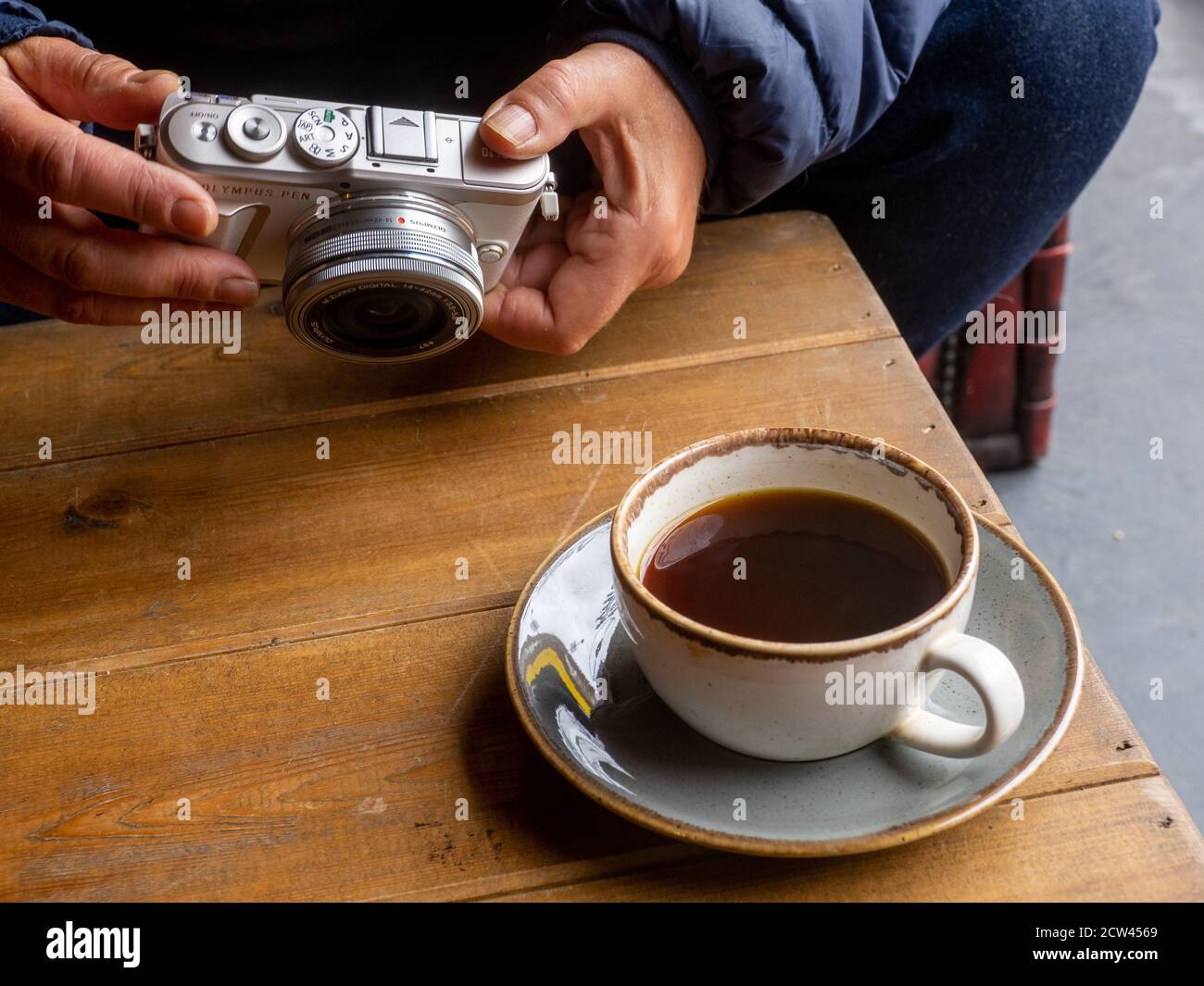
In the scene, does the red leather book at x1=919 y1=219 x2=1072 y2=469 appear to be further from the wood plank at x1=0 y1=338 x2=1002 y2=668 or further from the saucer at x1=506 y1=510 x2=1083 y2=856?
the saucer at x1=506 y1=510 x2=1083 y2=856

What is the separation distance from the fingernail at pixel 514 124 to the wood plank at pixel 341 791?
240 mm

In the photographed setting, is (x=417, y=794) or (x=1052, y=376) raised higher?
(x=417, y=794)

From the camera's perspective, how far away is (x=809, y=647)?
0.40 m

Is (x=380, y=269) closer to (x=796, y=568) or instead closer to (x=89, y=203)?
(x=89, y=203)

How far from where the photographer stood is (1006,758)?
43cm

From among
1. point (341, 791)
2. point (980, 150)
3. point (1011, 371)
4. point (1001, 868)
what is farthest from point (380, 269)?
point (1011, 371)

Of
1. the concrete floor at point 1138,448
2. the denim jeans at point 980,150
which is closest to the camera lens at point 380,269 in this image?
the denim jeans at point 980,150

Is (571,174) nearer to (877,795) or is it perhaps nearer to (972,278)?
(972,278)

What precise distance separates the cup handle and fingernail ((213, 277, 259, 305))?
0.40m

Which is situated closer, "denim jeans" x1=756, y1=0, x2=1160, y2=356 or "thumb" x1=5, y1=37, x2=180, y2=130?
"thumb" x1=5, y1=37, x2=180, y2=130

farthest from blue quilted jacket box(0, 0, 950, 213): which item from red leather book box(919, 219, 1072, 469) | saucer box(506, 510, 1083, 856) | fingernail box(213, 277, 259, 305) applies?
red leather book box(919, 219, 1072, 469)

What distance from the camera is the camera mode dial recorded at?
1.88 feet
